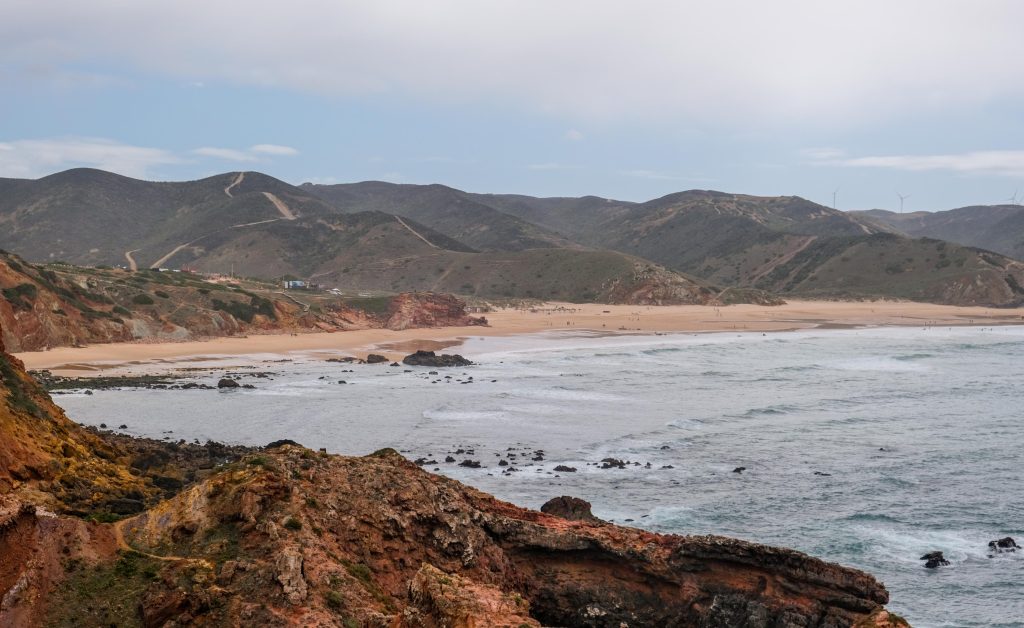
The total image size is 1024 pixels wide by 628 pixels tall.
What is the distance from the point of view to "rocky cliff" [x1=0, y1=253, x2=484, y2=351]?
56.2m

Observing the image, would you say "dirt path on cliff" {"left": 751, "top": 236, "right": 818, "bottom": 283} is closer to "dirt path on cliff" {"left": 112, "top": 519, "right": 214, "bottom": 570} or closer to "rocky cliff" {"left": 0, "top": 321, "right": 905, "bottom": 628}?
"rocky cliff" {"left": 0, "top": 321, "right": 905, "bottom": 628}

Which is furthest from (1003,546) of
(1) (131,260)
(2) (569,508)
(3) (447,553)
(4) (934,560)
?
(1) (131,260)

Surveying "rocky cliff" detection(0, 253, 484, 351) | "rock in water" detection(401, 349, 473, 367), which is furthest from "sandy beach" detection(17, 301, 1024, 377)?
"rock in water" detection(401, 349, 473, 367)

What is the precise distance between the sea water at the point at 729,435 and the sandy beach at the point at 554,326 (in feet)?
24.3

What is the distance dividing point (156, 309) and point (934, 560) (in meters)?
61.4

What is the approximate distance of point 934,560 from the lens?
831 inches

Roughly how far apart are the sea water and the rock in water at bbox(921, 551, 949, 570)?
8.2 inches

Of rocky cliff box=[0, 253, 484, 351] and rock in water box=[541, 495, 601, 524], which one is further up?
rocky cliff box=[0, 253, 484, 351]

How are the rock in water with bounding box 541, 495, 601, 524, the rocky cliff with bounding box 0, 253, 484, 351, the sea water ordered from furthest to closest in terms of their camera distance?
the rocky cliff with bounding box 0, 253, 484, 351 < the sea water < the rock in water with bounding box 541, 495, 601, 524

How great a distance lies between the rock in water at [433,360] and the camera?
5806 centimetres

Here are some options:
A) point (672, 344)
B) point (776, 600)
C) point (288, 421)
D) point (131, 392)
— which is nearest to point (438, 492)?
point (776, 600)

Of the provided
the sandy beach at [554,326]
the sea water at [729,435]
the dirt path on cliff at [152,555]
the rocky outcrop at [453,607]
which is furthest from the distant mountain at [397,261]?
the rocky outcrop at [453,607]

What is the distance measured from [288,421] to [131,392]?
36.0ft

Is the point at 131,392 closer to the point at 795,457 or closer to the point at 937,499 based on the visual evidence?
the point at 795,457
